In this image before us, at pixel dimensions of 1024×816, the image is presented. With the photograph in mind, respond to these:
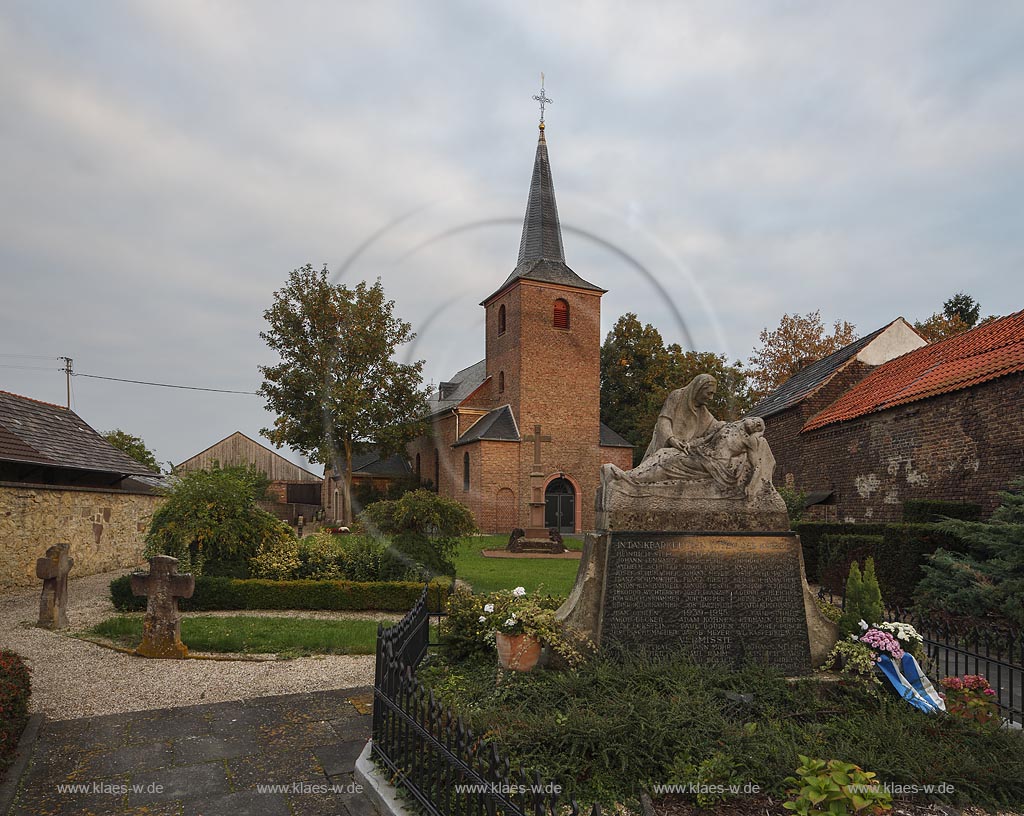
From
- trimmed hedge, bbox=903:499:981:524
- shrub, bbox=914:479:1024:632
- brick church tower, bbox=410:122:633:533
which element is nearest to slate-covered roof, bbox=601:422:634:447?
brick church tower, bbox=410:122:633:533

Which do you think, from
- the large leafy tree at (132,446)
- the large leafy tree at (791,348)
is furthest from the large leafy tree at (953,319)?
the large leafy tree at (132,446)

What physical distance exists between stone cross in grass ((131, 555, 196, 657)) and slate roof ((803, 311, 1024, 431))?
1460 centimetres

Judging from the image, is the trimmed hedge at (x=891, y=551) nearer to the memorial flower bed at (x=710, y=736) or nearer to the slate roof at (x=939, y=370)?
A: the slate roof at (x=939, y=370)

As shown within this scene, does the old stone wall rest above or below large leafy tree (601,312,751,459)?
below

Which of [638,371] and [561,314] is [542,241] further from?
[638,371]

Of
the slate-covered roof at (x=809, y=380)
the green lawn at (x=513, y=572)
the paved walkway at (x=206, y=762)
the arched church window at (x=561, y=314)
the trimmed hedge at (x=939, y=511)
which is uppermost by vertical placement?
the arched church window at (x=561, y=314)

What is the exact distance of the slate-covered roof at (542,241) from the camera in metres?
36.7

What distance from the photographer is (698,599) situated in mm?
6266

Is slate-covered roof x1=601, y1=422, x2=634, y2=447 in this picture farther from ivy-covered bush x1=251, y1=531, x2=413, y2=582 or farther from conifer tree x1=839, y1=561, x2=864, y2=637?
conifer tree x1=839, y1=561, x2=864, y2=637

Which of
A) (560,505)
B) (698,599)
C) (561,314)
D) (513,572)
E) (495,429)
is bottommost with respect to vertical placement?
(513,572)

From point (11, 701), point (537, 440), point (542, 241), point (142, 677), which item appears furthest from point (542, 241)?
point (11, 701)

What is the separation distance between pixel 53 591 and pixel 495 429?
26.3 meters

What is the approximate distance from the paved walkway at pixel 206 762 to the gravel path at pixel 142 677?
0.53 metres

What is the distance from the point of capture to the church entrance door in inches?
1436
